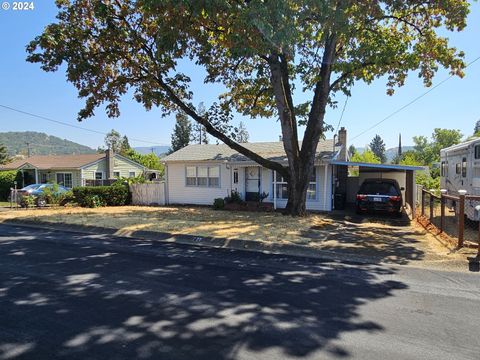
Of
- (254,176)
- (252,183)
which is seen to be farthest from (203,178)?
(254,176)

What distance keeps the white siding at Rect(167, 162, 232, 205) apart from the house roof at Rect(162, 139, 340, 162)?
0.46 m

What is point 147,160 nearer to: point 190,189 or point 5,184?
point 5,184

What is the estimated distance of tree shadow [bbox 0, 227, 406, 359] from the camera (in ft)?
12.0

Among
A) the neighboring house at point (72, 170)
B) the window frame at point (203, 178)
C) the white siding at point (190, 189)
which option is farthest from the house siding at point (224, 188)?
the neighboring house at point (72, 170)

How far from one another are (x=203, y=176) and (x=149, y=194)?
3821 millimetres

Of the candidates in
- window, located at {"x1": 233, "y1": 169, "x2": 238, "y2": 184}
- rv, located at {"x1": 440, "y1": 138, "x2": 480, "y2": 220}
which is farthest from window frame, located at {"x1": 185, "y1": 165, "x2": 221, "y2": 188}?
rv, located at {"x1": 440, "y1": 138, "x2": 480, "y2": 220}

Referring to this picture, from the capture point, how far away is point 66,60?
44.3 ft

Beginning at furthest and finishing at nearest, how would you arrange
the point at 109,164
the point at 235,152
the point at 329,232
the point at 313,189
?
the point at 109,164
the point at 235,152
the point at 313,189
the point at 329,232

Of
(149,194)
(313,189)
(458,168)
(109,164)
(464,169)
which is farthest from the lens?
(109,164)

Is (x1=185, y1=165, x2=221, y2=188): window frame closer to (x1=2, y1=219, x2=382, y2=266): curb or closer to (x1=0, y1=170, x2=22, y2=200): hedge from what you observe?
(x1=2, y1=219, x2=382, y2=266): curb

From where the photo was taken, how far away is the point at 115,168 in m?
36.6

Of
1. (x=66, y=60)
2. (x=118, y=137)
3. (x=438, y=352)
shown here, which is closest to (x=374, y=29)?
(x=66, y=60)

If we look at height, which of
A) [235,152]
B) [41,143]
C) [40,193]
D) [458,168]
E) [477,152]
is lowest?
[40,193]

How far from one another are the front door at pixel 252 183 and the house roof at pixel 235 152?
82cm
